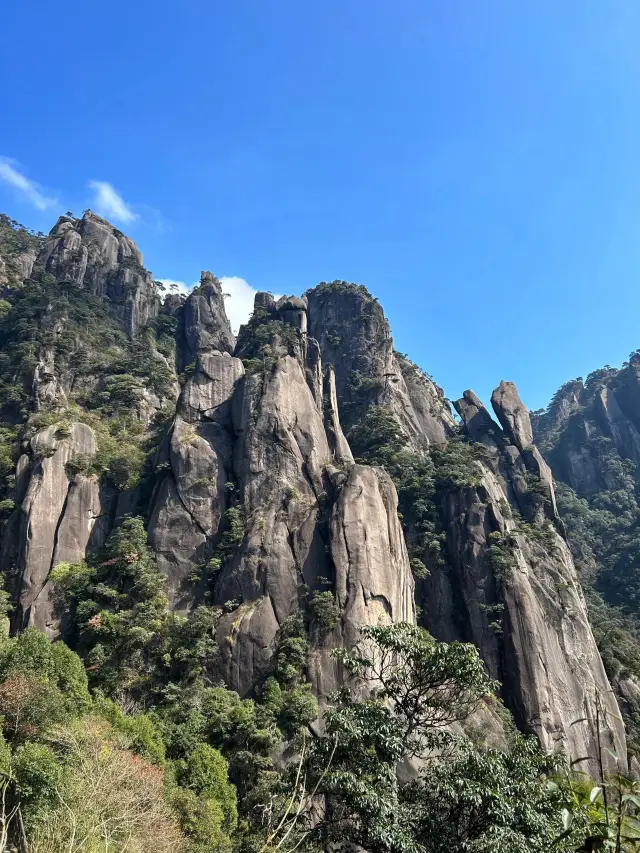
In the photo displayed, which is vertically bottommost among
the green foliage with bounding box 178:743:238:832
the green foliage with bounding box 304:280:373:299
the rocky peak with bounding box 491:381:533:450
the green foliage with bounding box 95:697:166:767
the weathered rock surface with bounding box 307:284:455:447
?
the green foliage with bounding box 178:743:238:832

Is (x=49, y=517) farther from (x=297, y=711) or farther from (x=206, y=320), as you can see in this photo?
(x=206, y=320)

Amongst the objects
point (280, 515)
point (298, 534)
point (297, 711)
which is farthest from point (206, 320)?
point (297, 711)

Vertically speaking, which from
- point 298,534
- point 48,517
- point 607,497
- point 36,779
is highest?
point 607,497

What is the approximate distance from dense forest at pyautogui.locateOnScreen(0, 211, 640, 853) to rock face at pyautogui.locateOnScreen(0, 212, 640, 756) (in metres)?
0.18

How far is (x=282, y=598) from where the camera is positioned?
99.5 feet

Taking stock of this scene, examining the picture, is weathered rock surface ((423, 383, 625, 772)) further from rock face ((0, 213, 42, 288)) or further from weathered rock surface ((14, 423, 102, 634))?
rock face ((0, 213, 42, 288))

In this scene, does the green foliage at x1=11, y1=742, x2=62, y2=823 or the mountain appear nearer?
the green foliage at x1=11, y1=742, x2=62, y2=823

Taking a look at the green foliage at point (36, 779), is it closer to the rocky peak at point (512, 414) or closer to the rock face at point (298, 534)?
the rock face at point (298, 534)

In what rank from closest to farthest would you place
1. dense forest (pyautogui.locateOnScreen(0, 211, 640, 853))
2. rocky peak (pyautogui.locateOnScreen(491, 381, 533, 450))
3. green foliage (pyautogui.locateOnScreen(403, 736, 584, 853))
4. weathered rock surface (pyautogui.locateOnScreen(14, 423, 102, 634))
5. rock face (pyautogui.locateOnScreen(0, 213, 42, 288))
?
green foliage (pyautogui.locateOnScreen(403, 736, 584, 853)), dense forest (pyautogui.locateOnScreen(0, 211, 640, 853)), weathered rock surface (pyautogui.locateOnScreen(14, 423, 102, 634)), rocky peak (pyautogui.locateOnScreen(491, 381, 533, 450)), rock face (pyautogui.locateOnScreen(0, 213, 42, 288))

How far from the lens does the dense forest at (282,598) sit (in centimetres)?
1214

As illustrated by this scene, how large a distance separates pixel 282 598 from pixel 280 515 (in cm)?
522

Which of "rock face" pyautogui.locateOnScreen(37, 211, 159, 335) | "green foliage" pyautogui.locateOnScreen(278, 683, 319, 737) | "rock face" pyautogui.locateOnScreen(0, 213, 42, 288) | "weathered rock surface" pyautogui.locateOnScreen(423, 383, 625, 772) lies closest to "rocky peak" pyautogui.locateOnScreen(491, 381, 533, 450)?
"weathered rock surface" pyautogui.locateOnScreen(423, 383, 625, 772)

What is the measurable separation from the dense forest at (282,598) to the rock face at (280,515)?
7.2 inches

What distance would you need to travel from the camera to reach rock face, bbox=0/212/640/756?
99.3ft
